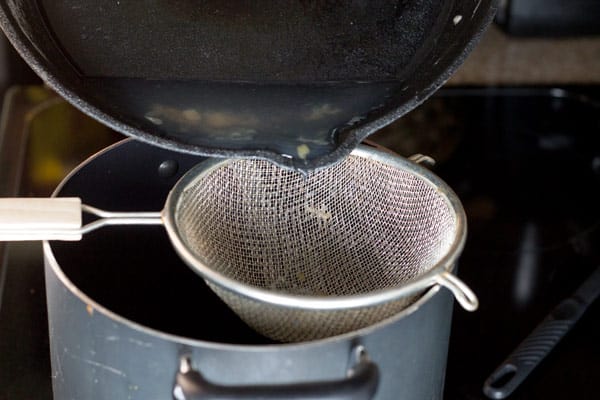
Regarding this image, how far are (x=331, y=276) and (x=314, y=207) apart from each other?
79mm

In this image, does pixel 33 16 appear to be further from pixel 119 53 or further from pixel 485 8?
pixel 485 8

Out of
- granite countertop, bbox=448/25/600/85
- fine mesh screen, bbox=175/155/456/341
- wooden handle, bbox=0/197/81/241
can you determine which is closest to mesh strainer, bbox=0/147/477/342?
fine mesh screen, bbox=175/155/456/341

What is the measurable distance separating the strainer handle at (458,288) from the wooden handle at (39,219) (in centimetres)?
31

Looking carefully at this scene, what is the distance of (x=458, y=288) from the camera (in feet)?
2.38

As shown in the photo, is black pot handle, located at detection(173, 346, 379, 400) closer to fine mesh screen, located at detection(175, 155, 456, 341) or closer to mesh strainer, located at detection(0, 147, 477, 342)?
mesh strainer, located at detection(0, 147, 477, 342)

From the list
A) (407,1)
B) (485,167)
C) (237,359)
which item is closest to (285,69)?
(407,1)

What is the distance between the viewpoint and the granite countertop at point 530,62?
1683mm

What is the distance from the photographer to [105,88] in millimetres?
820

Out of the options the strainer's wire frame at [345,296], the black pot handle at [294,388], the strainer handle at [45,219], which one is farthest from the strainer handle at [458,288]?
the strainer handle at [45,219]

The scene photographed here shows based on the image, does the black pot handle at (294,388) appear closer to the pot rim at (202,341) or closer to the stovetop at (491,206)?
the pot rim at (202,341)

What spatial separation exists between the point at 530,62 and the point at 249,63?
0.98 meters

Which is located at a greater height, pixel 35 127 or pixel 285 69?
pixel 285 69

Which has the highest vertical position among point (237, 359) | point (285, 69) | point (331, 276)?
point (285, 69)

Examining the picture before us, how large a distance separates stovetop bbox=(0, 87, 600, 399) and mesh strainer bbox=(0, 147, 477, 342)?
0.16 metres
